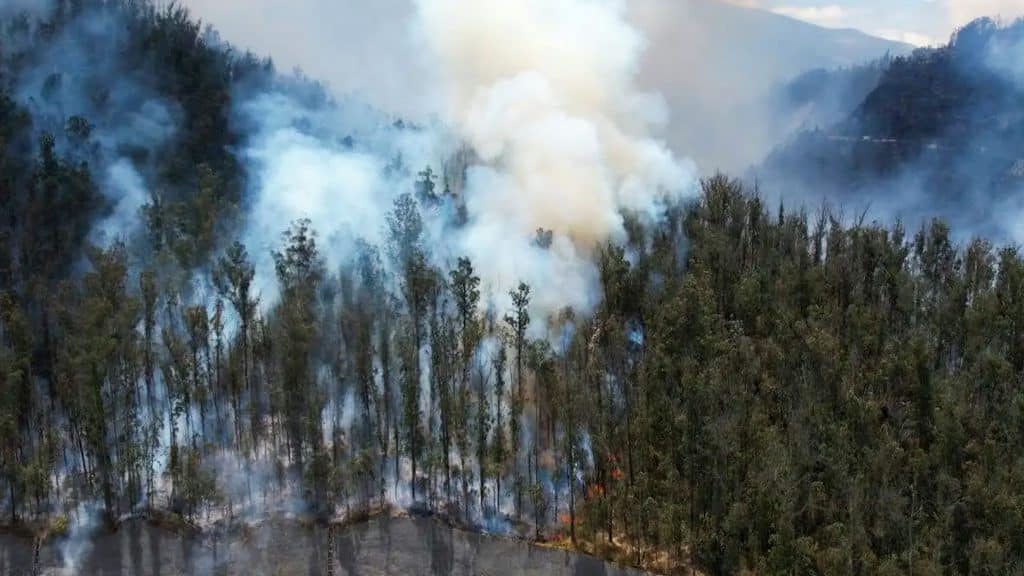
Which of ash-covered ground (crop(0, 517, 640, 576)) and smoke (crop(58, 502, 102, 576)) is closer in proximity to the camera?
smoke (crop(58, 502, 102, 576))

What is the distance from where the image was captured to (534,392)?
44250mm

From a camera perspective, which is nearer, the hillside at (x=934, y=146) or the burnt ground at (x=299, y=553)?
the burnt ground at (x=299, y=553)

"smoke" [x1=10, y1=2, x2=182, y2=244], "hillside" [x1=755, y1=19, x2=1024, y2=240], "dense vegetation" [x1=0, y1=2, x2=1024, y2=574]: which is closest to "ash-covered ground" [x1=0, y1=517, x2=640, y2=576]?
"dense vegetation" [x1=0, y1=2, x2=1024, y2=574]

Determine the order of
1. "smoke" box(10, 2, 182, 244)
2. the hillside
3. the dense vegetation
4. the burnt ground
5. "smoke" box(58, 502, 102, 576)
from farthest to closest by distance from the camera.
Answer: the hillside
"smoke" box(10, 2, 182, 244)
the dense vegetation
the burnt ground
"smoke" box(58, 502, 102, 576)

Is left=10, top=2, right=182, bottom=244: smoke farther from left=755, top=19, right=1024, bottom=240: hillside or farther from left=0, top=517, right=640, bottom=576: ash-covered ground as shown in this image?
left=755, top=19, right=1024, bottom=240: hillside

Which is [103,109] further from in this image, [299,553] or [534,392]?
[299,553]

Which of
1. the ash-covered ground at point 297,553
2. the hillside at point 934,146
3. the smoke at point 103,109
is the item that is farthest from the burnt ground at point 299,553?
the hillside at point 934,146

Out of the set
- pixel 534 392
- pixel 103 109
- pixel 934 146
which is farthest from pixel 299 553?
pixel 934 146

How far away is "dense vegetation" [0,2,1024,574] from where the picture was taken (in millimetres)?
36375

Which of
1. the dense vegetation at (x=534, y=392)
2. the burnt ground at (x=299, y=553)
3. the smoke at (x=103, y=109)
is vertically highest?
the smoke at (x=103, y=109)

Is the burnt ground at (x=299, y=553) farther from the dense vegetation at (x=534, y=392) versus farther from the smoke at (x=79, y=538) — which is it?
the dense vegetation at (x=534, y=392)

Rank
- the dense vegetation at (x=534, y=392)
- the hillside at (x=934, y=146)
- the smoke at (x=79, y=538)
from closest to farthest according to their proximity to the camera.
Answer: the smoke at (x=79, y=538) → the dense vegetation at (x=534, y=392) → the hillside at (x=934, y=146)

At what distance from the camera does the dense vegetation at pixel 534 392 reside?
36.4 meters

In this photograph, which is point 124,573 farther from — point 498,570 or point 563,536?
point 563,536
